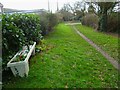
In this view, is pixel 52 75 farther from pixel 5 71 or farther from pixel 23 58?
pixel 5 71

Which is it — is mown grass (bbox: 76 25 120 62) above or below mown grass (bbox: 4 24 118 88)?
below

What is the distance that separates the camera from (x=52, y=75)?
227 inches

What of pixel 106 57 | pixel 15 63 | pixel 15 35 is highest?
pixel 15 35

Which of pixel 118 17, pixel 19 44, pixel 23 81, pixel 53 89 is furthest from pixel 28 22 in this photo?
pixel 118 17

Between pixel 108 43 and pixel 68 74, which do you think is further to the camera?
pixel 108 43

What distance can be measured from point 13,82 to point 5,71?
762 mm

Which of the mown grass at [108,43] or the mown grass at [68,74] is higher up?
the mown grass at [68,74]

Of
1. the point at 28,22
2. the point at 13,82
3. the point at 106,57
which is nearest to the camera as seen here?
the point at 13,82

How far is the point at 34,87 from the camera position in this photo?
491cm

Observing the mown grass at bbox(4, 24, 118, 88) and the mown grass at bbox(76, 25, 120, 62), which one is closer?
the mown grass at bbox(4, 24, 118, 88)

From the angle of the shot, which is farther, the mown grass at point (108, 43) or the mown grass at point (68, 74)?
the mown grass at point (108, 43)

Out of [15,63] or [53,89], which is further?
[15,63]

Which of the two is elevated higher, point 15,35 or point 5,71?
point 15,35

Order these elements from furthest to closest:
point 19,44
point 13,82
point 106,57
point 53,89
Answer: point 106,57
point 19,44
point 13,82
point 53,89
